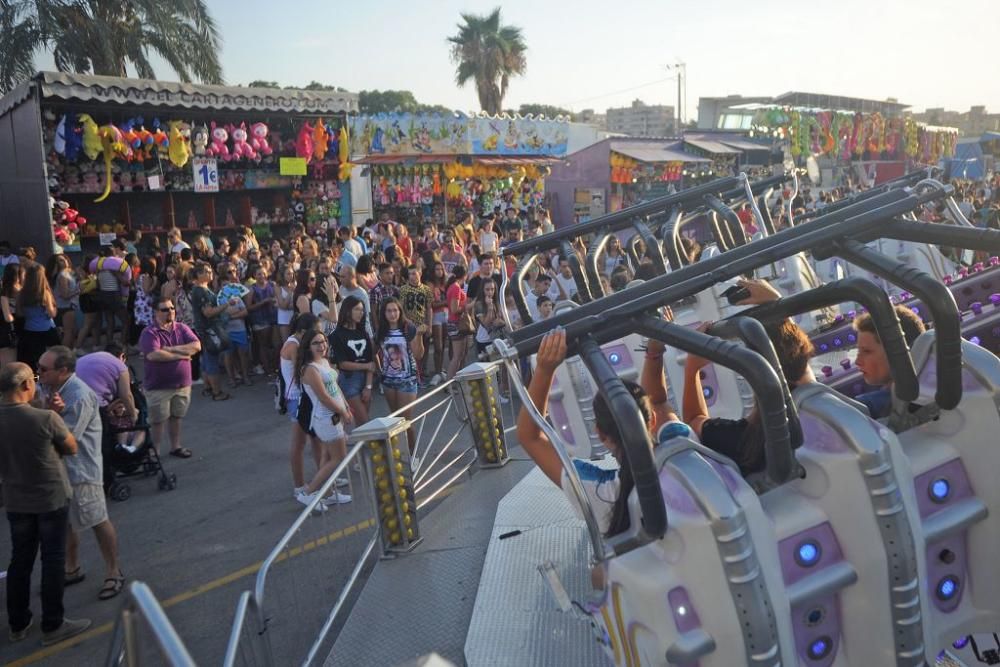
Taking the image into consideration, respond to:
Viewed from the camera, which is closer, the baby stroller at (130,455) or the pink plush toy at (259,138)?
the baby stroller at (130,455)

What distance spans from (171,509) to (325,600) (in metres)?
2.45

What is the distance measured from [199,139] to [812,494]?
15959 mm

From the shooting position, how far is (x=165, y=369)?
8.22 meters

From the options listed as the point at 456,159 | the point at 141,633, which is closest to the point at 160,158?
the point at 456,159

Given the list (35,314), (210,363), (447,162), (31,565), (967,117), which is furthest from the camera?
(967,117)

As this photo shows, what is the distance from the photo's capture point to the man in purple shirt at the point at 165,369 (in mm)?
8227

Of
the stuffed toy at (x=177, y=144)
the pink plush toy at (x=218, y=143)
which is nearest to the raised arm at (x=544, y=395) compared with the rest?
the stuffed toy at (x=177, y=144)

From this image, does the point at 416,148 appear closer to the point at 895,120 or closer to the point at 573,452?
the point at 573,452

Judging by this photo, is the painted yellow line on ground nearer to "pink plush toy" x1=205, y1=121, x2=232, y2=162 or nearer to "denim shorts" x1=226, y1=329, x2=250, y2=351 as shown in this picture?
"denim shorts" x1=226, y1=329, x2=250, y2=351

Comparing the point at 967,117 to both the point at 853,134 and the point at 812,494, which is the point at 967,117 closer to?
the point at 853,134

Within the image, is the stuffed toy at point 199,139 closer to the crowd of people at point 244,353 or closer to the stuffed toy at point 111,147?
the stuffed toy at point 111,147

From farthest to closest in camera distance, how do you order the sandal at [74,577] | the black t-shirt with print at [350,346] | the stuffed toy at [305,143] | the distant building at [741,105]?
the distant building at [741,105]
the stuffed toy at [305,143]
the black t-shirt with print at [350,346]
the sandal at [74,577]

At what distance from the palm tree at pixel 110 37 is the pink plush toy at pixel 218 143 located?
554cm

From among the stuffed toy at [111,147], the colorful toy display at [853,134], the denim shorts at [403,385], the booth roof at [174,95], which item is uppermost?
the colorful toy display at [853,134]
